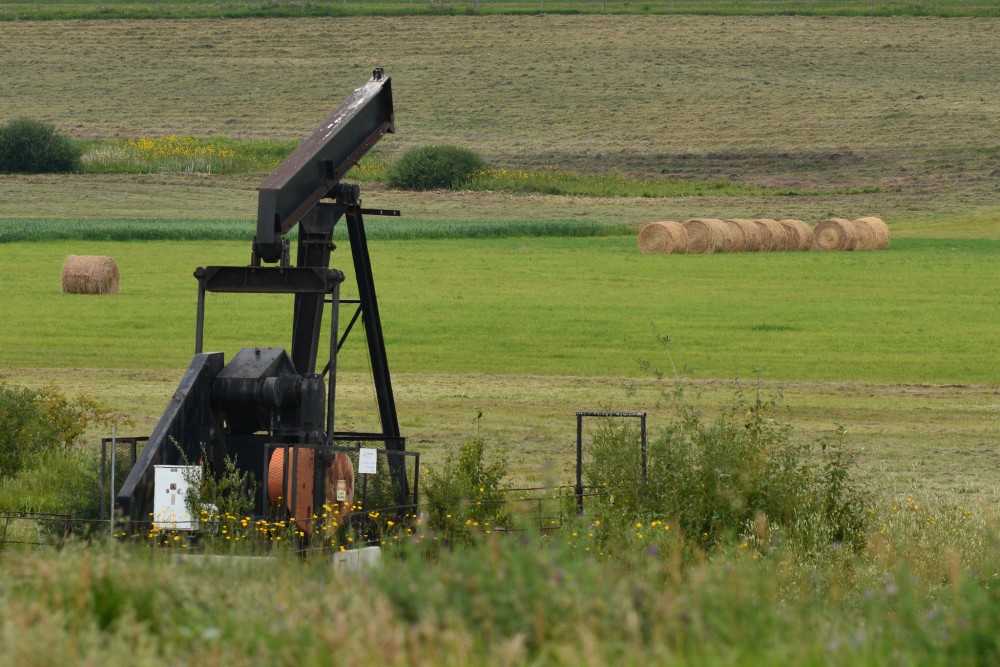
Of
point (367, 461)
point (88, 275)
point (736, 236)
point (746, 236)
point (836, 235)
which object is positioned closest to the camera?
point (367, 461)

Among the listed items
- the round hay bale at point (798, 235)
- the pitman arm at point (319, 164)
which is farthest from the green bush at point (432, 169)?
the pitman arm at point (319, 164)

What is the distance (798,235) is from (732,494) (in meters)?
38.0

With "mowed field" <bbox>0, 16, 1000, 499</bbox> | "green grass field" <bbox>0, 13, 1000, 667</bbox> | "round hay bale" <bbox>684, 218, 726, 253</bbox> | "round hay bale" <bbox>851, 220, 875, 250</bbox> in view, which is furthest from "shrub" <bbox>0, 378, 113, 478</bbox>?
"round hay bale" <bbox>851, 220, 875, 250</bbox>

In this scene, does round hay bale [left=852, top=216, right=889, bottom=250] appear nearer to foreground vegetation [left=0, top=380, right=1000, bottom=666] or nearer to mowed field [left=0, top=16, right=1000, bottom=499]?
mowed field [left=0, top=16, right=1000, bottom=499]

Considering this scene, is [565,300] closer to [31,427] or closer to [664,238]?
[664,238]

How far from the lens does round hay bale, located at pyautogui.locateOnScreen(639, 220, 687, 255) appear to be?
48.2 m

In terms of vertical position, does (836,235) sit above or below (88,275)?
above

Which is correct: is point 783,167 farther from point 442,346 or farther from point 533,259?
point 442,346

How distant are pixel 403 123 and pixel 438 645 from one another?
81.9 m

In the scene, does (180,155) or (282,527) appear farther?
(180,155)

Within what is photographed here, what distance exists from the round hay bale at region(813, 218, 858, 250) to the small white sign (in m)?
39.4

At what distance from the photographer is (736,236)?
4925cm

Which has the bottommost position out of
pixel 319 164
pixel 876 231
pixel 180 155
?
pixel 319 164

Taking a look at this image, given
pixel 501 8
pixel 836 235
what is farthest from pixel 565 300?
pixel 501 8
